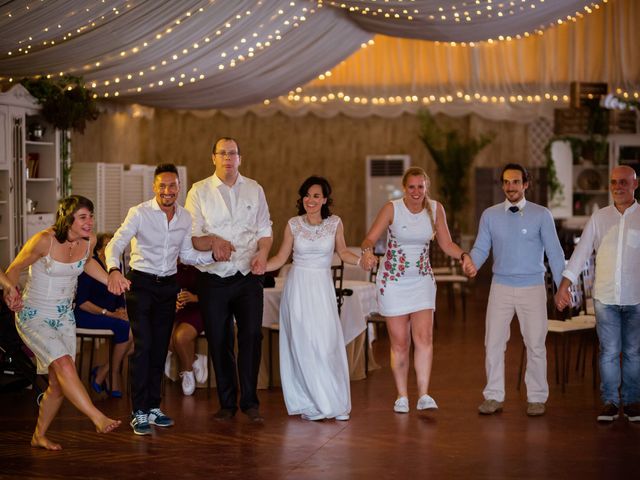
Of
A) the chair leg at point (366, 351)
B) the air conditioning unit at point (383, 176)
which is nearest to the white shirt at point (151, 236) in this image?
the chair leg at point (366, 351)

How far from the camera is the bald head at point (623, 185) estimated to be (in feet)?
20.7

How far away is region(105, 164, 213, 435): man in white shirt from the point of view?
20.1 ft

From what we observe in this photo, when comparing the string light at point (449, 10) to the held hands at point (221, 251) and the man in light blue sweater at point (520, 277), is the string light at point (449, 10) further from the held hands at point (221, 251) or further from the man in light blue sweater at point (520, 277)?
the held hands at point (221, 251)

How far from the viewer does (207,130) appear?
16250 millimetres

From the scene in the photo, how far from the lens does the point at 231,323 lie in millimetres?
6512

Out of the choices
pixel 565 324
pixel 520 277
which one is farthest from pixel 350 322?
pixel 520 277

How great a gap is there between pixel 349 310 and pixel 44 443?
2880mm

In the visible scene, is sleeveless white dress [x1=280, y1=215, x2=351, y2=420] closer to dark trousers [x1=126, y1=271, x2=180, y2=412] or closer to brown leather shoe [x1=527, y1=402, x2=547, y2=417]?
dark trousers [x1=126, y1=271, x2=180, y2=412]

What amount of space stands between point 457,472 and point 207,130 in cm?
1165

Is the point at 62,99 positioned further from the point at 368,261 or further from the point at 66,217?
the point at 368,261

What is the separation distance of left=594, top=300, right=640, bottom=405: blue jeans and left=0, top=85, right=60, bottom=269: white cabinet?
18.2 ft

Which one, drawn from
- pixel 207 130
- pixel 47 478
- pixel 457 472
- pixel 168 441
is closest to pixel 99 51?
pixel 168 441

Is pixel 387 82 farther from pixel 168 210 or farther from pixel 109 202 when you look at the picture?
pixel 168 210

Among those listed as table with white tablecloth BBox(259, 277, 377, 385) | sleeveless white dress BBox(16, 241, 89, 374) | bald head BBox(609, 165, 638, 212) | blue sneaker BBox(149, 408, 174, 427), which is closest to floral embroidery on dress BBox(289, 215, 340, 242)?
table with white tablecloth BBox(259, 277, 377, 385)
